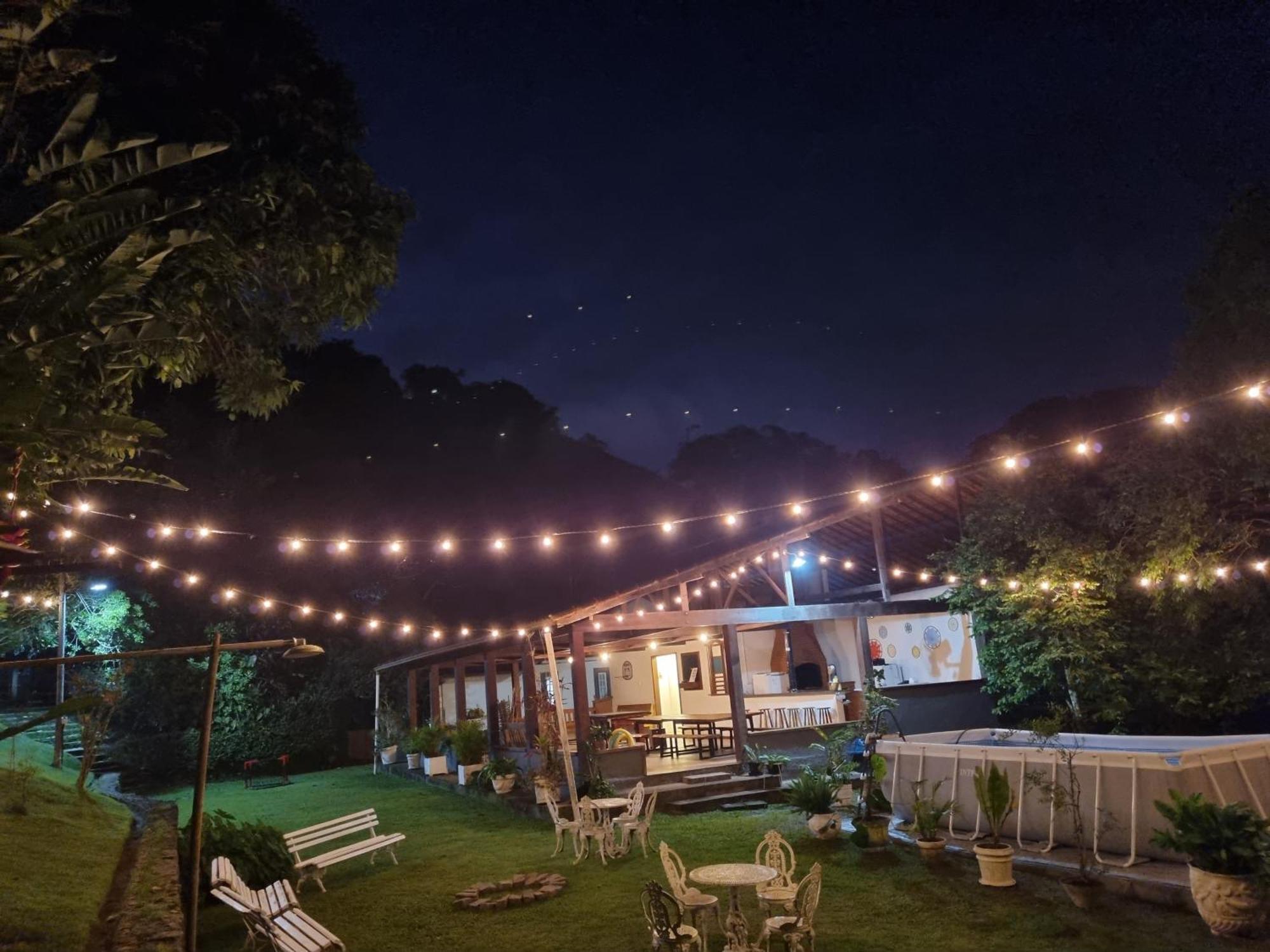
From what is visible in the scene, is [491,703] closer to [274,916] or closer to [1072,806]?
[274,916]

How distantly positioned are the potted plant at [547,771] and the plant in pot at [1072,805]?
6.55m

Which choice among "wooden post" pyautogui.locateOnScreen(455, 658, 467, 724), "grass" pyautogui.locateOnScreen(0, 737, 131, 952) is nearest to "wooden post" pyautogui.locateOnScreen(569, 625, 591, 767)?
"grass" pyautogui.locateOnScreen(0, 737, 131, 952)

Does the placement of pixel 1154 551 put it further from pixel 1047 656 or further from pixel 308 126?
pixel 308 126

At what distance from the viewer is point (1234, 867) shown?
5.50 meters

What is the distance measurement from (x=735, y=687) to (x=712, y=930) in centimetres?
741

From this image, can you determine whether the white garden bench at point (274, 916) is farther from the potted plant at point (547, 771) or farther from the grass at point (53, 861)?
the potted plant at point (547, 771)

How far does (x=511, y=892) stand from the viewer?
312 inches

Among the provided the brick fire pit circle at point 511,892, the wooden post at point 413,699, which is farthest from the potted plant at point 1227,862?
the wooden post at point 413,699

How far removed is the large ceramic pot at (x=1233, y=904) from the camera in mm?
5359

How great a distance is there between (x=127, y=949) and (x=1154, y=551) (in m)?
13.0

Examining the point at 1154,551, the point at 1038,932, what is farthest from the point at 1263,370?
the point at 1038,932

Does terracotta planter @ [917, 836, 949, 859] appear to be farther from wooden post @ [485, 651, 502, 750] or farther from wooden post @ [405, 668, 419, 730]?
wooden post @ [405, 668, 419, 730]

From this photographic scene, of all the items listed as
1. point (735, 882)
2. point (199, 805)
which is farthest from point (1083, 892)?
point (199, 805)

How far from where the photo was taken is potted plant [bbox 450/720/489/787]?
609 inches
